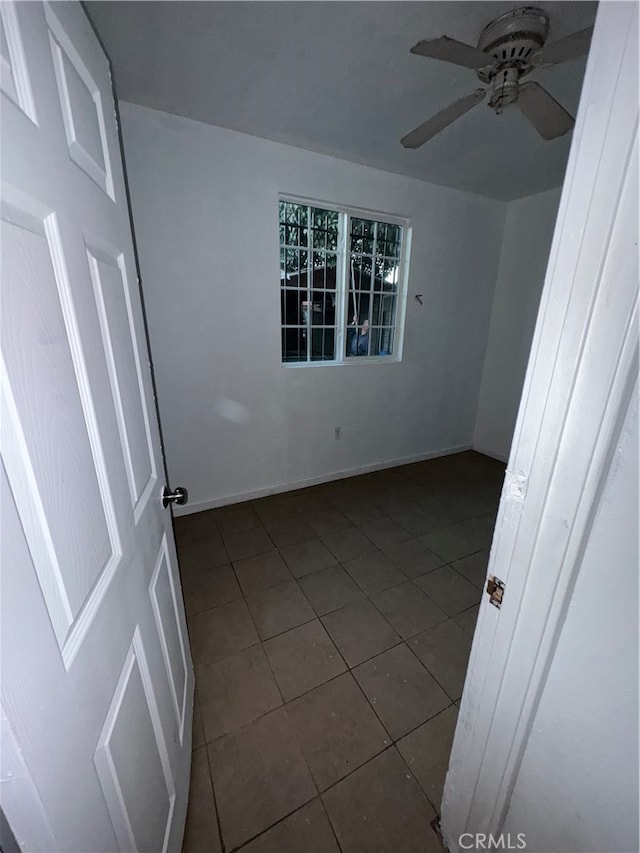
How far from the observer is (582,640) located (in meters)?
0.61

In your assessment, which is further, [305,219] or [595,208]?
[305,219]

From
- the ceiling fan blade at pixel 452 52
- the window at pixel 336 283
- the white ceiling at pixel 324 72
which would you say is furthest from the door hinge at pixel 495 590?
the window at pixel 336 283

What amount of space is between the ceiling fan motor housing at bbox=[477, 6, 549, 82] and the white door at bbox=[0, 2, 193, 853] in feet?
4.44

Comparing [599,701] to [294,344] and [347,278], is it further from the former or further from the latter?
[347,278]

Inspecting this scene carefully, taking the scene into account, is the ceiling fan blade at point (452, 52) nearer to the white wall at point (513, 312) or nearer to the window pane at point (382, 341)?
the window pane at point (382, 341)

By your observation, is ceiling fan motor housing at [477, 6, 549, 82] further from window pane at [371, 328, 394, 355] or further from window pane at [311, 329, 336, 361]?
window pane at [371, 328, 394, 355]

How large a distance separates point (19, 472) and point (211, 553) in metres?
1.99

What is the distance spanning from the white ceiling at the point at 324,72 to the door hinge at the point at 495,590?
6.27ft

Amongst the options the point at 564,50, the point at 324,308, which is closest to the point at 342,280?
the point at 324,308

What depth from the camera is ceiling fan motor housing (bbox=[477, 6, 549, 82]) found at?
121 centimetres

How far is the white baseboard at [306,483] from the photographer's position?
2652mm

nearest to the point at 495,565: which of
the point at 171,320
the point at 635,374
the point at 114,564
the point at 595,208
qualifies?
the point at 635,374

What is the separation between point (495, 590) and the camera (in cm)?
72

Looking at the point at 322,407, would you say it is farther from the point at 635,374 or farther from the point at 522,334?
the point at 635,374
